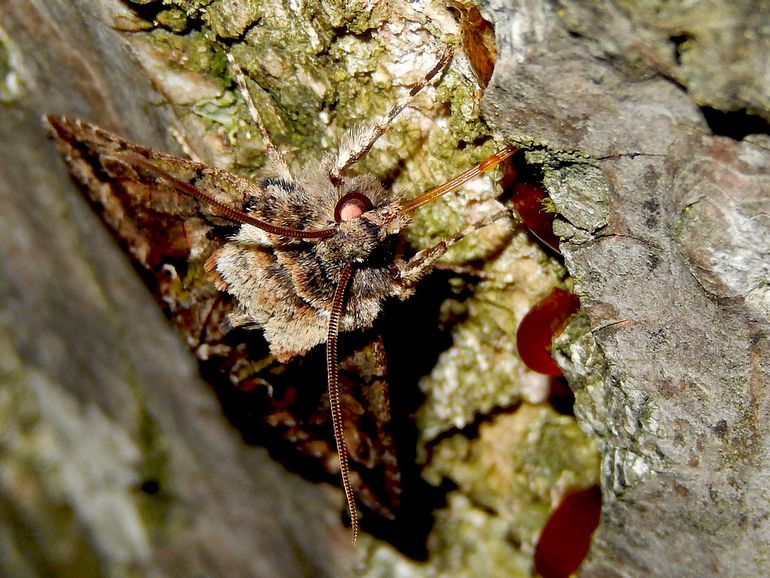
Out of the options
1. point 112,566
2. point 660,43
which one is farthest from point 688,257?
point 112,566

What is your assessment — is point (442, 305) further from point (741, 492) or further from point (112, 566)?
point (112, 566)

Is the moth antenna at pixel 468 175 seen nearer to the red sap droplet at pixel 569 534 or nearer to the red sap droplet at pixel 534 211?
the red sap droplet at pixel 534 211

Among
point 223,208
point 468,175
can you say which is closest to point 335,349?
point 223,208

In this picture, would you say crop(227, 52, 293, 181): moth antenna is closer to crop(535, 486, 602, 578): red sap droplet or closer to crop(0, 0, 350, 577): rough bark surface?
crop(0, 0, 350, 577): rough bark surface

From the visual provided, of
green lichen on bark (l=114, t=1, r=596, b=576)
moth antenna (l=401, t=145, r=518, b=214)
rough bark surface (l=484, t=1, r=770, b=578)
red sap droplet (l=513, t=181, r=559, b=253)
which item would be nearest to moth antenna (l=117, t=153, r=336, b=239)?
moth antenna (l=401, t=145, r=518, b=214)

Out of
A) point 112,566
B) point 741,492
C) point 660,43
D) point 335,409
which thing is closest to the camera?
point 660,43
